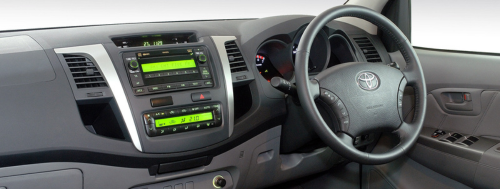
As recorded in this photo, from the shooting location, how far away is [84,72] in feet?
4.90

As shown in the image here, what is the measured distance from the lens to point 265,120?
1.79m

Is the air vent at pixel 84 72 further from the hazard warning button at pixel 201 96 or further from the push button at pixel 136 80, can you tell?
the hazard warning button at pixel 201 96

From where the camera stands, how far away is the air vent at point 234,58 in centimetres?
175

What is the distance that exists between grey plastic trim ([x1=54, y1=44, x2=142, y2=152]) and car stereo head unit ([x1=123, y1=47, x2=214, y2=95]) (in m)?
0.06

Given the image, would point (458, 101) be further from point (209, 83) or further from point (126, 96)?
point (126, 96)

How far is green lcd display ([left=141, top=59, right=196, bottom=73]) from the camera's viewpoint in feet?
5.20

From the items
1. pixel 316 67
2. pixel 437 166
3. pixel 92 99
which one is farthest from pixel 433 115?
pixel 92 99

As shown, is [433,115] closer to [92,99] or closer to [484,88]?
[484,88]

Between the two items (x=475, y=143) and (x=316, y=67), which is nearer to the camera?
(x=475, y=143)

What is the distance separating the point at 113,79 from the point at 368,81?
0.96 meters

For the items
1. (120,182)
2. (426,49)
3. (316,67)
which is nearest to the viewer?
(120,182)

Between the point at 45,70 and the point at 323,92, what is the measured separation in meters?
1.00

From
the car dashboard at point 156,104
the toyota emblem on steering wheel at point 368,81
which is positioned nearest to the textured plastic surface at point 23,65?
the car dashboard at point 156,104

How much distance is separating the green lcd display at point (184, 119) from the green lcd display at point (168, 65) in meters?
0.20
